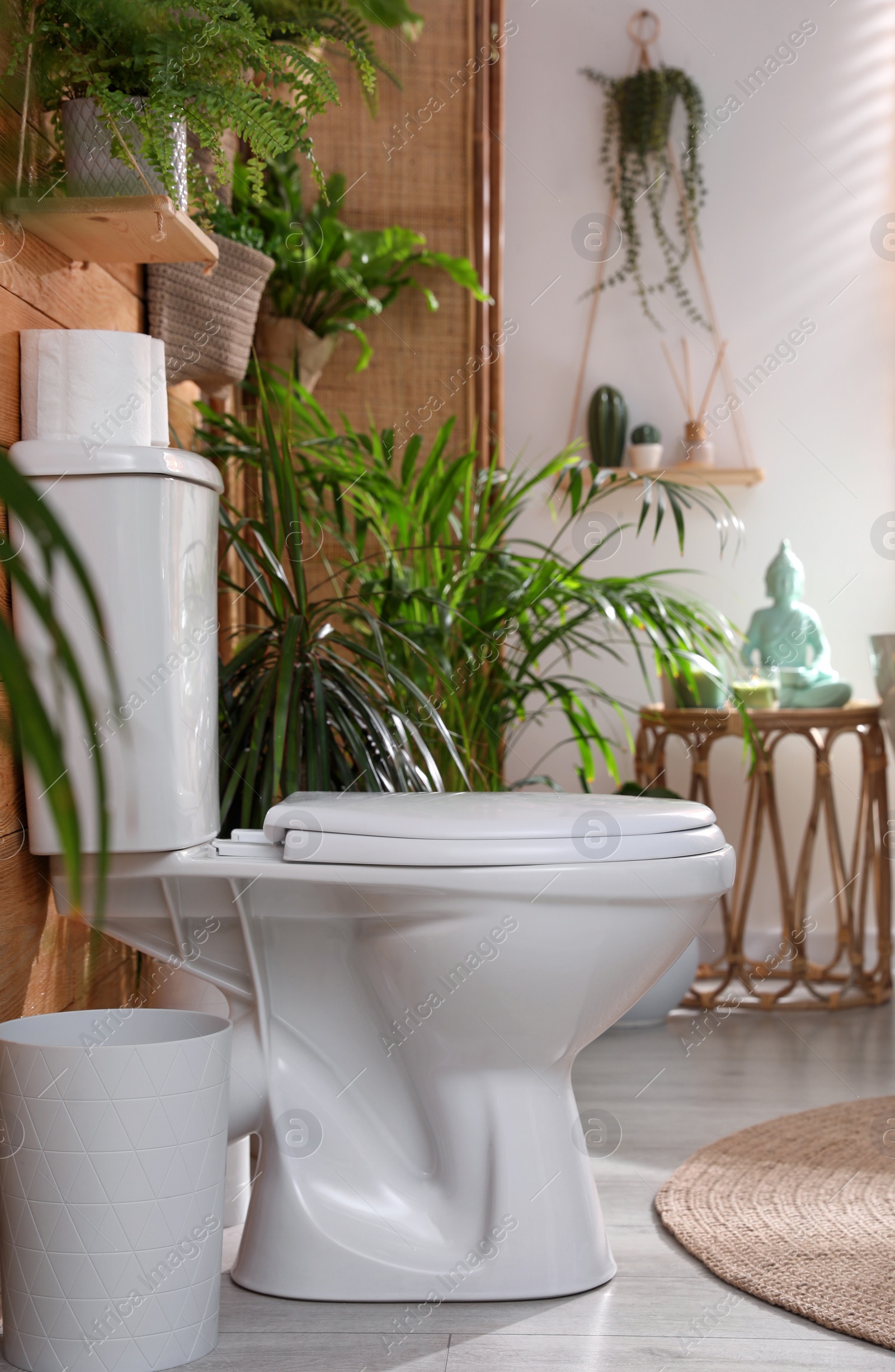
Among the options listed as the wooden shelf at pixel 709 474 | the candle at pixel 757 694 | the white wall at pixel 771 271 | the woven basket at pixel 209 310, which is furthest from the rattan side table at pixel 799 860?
the woven basket at pixel 209 310

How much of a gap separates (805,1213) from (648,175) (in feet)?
7.10

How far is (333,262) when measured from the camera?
231cm

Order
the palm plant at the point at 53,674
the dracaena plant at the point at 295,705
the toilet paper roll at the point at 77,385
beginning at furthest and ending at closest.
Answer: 1. the dracaena plant at the point at 295,705
2. the toilet paper roll at the point at 77,385
3. the palm plant at the point at 53,674

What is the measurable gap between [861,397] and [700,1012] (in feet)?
4.47

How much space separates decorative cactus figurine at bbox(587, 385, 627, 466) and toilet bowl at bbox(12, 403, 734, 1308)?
1527 mm

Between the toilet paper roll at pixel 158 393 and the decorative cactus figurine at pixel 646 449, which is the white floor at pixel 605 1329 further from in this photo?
the decorative cactus figurine at pixel 646 449

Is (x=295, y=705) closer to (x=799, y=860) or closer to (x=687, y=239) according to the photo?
(x=799, y=860)

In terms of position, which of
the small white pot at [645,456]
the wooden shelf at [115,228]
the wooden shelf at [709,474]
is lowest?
the wooden shelf at [709,474]

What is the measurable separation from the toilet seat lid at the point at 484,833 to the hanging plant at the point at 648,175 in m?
1.81

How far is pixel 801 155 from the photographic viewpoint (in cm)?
271

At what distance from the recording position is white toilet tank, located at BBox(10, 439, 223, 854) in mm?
1194

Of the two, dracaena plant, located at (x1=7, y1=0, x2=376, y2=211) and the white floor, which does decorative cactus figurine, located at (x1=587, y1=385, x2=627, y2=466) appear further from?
the white floor

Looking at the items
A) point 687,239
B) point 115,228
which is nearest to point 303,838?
point 115,228

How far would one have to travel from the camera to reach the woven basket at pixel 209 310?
5.55 feet
